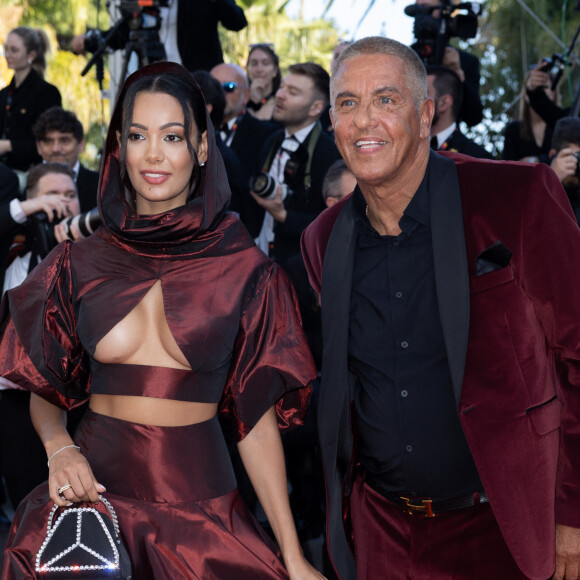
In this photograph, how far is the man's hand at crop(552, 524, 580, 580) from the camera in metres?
2.47

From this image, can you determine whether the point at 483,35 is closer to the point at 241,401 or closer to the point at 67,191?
the point at 67,191

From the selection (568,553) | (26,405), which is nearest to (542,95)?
(26,405)

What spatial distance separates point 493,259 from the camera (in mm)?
2500

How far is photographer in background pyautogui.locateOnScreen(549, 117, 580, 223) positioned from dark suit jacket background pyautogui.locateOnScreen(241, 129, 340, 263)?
125 centimetres

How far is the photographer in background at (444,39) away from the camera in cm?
586

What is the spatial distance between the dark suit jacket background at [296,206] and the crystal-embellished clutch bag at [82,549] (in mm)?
2768

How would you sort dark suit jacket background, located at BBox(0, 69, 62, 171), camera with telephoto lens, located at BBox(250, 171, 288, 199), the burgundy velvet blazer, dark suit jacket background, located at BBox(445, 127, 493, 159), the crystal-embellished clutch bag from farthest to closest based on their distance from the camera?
dark suit jacket background, located at BBox(0, 69, 62, 171), dark suit jacket background, located at BBox(445, 127, 493, 159), camera with telephoto lens, located at BBox(250, 171, 288, 199), the burgundy velvet blazer, the crystal-embellished clutch bag

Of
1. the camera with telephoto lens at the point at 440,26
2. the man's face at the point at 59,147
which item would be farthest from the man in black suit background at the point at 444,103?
the man's face at the point at 59,147

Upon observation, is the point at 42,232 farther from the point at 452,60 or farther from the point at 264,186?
the point at 452,60

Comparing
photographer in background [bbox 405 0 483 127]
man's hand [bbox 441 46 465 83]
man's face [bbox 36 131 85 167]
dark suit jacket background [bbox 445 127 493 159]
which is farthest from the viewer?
man's hand [bbox 441 46 465 83]

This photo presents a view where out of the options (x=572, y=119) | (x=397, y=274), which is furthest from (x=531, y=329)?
(x=572, y=119)

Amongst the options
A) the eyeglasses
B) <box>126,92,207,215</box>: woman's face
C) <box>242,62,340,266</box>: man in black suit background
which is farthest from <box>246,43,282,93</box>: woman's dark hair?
<box>126,92,207,215</box>: woman's face

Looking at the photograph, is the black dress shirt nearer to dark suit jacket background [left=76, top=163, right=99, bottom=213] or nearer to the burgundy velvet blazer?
the burgundy velvet blazer

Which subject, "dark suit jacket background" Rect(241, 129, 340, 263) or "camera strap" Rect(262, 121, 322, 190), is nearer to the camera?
"dark suit jacket background" Rect(241, 129, 340, 263)
